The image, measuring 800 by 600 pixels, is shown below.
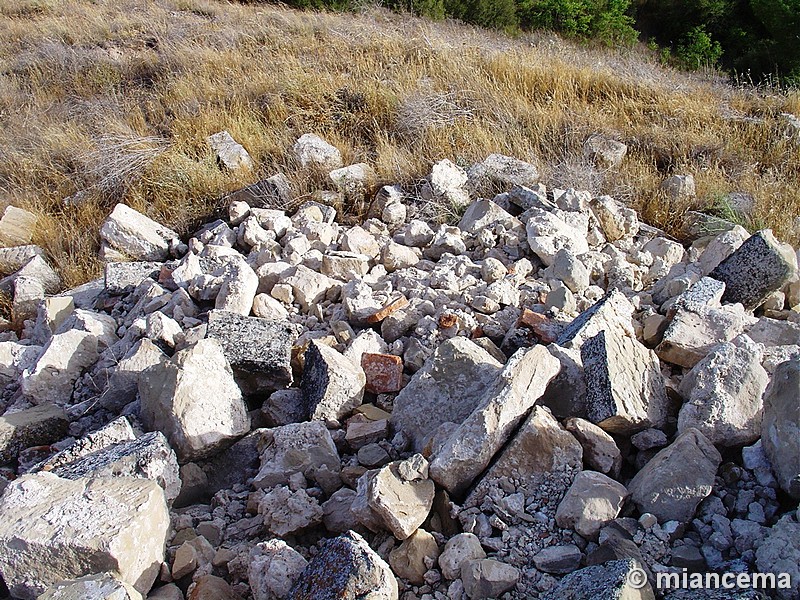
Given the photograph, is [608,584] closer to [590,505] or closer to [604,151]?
[590,505]

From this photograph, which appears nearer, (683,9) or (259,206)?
(259,206)

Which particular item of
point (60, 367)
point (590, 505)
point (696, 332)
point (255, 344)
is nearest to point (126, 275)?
point (60, 367)

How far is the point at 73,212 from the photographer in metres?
5.64

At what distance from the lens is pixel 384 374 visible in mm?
3268

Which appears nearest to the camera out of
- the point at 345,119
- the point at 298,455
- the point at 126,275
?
the point at 298,455

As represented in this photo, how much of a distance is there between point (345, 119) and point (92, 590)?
5246mm

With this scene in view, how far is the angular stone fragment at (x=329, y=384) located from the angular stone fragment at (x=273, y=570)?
83cm

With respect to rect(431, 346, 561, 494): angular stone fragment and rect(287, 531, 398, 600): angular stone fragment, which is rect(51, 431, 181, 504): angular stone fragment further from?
rect(431, 346, 561, 494): angular stone fragment

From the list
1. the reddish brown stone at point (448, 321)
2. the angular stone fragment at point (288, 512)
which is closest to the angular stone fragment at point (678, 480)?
the angular stone fragment at point (288, 512)

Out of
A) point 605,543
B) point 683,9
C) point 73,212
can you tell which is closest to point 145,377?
point 605,543

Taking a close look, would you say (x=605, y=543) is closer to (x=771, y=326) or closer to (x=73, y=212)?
(x=771, y=326)

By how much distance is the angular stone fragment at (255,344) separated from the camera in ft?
10.7

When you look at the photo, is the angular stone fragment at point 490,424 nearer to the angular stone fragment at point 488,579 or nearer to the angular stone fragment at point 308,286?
the angular stone fragment at point 488,579

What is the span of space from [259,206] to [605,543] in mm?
4051
